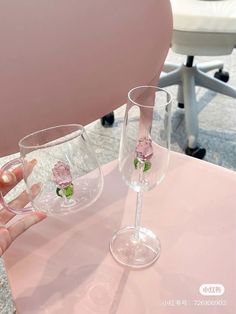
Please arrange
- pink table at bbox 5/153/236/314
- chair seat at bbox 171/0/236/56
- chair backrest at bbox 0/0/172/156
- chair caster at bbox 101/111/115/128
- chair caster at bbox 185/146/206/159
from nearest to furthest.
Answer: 1. pink table at bbox 5/153/236/314
2. chair backrest at bbox 0/0/172/156
3. chair seat at bbox 171/0/236/56
4. chair caster at bbox 185/146/206/159
5. chair caster at bbox 101/111/115/128

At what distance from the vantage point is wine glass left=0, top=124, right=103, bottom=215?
0.62 meters

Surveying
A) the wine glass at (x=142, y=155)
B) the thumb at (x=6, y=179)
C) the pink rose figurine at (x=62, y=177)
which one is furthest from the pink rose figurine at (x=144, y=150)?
the thumb at (x=6, y=179)

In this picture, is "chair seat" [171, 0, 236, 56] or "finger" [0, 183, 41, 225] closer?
"finger" [0, 183, 41, 225]

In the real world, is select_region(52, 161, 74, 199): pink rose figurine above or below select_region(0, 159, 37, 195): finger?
above

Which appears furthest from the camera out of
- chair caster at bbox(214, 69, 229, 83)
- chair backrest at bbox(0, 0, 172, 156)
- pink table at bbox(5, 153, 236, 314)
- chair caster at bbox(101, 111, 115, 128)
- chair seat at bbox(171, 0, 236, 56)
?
chair caster at bbox(214, 69, 229, 83)

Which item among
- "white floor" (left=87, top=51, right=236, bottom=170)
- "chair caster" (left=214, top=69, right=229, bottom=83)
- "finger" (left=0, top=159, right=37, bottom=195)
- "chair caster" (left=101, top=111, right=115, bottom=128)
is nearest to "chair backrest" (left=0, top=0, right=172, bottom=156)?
"finger" (left=0, top=159, right=37, bottom=195)

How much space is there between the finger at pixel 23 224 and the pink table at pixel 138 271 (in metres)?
0.05

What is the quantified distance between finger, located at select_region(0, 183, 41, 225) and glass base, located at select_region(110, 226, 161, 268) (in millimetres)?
160

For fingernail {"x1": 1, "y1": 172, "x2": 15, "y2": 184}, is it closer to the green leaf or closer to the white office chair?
the green leaf

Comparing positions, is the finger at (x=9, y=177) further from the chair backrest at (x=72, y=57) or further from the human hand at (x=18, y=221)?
the chair backrest at (x=72, y=57)

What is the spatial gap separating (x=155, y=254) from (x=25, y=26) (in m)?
0.48

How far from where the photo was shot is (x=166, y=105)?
57 centimetres

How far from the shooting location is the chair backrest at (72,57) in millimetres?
763

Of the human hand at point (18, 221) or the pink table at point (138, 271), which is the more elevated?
the human hand at point (18, 221)
